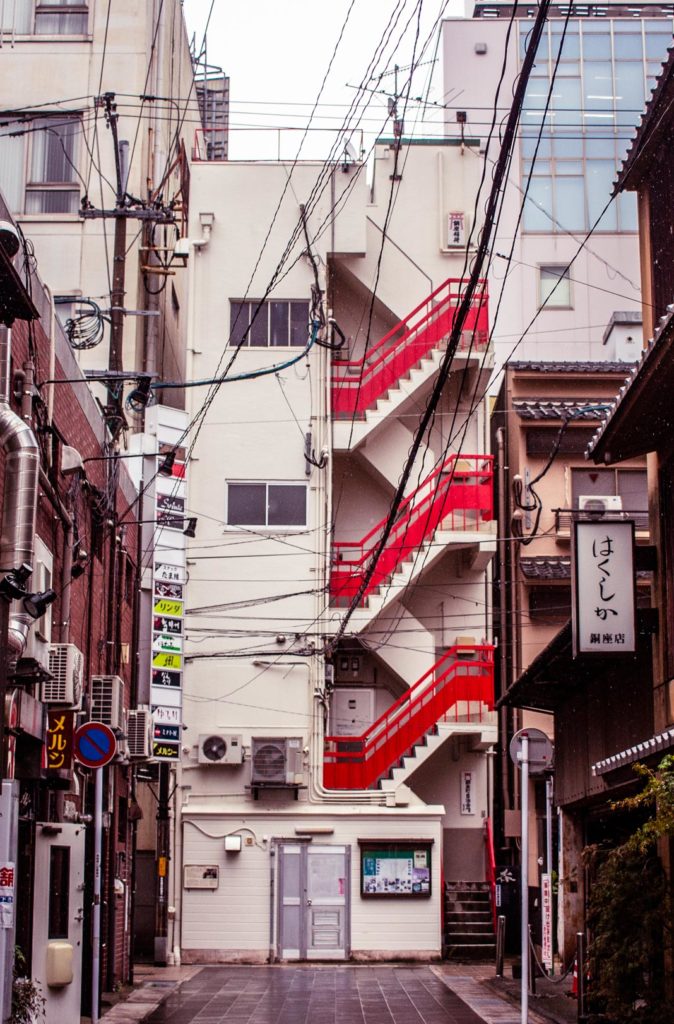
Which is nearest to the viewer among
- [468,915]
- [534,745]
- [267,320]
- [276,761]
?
[534,745]

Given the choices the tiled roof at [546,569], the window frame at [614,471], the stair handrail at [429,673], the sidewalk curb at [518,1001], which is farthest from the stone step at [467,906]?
the window frame at [614,471]

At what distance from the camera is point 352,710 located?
34.1 m

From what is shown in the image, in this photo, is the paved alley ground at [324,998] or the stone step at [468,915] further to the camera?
the stone step at [468,915]

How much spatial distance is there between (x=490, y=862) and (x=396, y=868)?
2683 millimetres

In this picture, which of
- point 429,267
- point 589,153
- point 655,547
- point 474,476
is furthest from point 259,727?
point 589,153

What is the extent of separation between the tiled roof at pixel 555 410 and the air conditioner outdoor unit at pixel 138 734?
13.9 meters

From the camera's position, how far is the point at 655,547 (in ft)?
51.9

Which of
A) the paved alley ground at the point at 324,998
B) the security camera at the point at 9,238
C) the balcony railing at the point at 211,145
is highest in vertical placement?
the balcony railing at the point at 211,145

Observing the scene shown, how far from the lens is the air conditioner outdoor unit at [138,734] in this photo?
23.2 meters

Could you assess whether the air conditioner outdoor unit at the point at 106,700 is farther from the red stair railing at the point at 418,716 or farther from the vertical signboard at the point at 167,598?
the red stair railing at the point at 418,716

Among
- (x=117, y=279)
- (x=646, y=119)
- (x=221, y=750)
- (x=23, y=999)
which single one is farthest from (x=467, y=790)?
(x=646, y=119)

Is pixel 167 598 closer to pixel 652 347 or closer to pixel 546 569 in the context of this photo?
pixel 546 569

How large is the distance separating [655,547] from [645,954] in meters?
4.58

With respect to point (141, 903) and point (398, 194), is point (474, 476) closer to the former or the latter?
point (398, 194)
